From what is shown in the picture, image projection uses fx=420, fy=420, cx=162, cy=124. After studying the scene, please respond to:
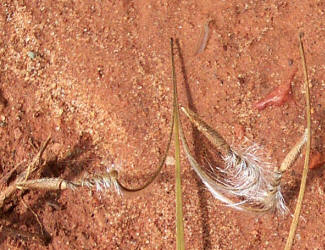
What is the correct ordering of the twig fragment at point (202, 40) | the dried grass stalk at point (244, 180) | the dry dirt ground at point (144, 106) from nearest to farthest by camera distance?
the dried grass stalk at point (244, 180) < the dry dirt ground at point (144, 106) < the twig fragment at point (202, 40)

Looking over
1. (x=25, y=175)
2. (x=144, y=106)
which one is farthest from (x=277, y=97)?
(x=25, y=175)

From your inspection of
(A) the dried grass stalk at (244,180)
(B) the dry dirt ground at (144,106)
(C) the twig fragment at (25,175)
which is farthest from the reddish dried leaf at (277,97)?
(C) the twig fragment at (25,175)

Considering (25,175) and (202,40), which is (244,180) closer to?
(202,40)

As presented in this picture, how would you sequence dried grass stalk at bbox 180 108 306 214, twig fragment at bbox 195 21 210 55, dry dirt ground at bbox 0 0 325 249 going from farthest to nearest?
twig fragment at bbox 195 21 210 55, dry dirt ground at bbox 0 0 325 249, dried grass stalk at bbox 180 108 306 214

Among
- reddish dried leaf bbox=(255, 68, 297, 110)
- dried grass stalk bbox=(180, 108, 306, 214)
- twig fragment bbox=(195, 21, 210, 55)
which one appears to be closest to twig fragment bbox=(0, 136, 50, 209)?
dried grass stalk bbox=(180, 108, 306, 214)

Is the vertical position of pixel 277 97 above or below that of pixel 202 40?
below

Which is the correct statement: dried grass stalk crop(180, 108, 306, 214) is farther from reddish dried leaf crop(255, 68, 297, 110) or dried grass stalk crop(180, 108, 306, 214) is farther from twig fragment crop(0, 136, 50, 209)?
twig fragment crop(0, 136, 50, 209)

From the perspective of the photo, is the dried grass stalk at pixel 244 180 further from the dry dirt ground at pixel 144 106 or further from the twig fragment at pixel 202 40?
the twig fragment at pixel 202 40
